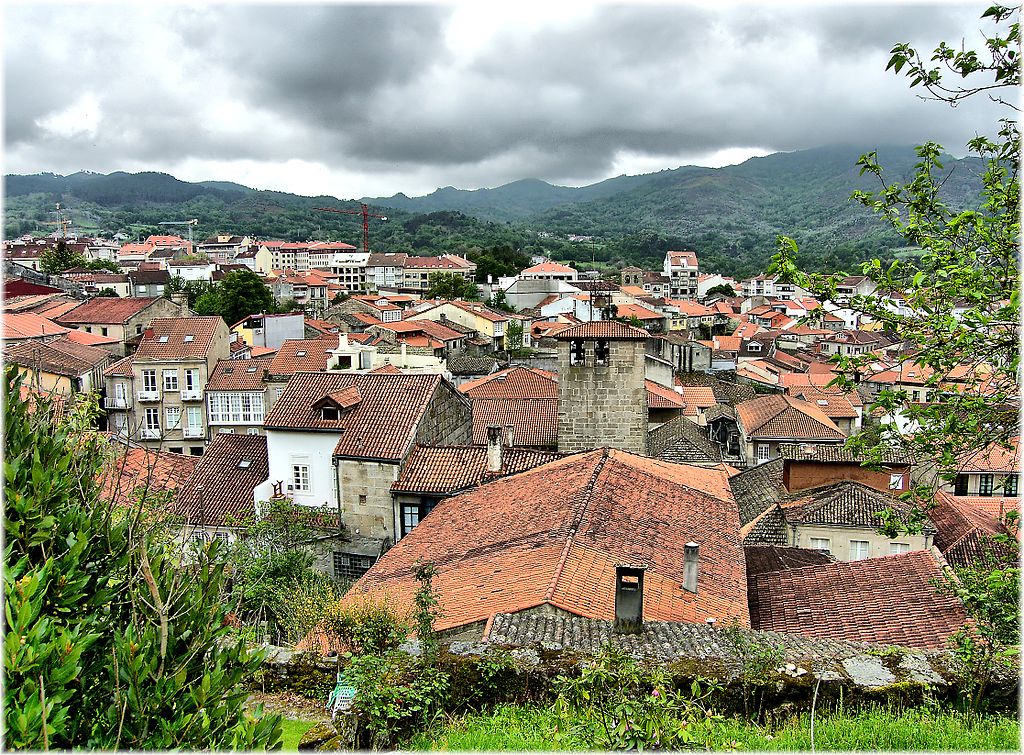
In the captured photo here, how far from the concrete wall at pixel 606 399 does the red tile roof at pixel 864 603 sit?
8679 millimetres

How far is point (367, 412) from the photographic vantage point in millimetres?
21688

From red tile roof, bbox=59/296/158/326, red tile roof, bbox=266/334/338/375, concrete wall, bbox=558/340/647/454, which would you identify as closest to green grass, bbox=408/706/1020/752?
concrete wall, bbox=558/340/647/454

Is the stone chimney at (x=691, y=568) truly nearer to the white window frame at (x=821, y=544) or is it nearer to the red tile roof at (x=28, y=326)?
the white window frame at (x=821, y=544)

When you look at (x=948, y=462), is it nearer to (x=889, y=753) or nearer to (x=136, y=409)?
(x=889, y=753)

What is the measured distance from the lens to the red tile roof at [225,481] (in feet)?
70.6

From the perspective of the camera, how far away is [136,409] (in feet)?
135

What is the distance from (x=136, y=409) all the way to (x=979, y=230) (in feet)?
137

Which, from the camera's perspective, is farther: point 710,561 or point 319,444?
point 319,444

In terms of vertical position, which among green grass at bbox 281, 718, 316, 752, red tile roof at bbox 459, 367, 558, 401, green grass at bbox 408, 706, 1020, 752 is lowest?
red tile roof at bbox 459, 367, 558, 401

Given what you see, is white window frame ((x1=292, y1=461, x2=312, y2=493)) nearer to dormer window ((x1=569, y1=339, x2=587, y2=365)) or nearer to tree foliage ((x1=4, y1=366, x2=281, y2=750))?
dormer window ((x1=569, y1=339, x2=587, y2=365))

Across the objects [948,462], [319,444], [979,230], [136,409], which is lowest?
[136,409]

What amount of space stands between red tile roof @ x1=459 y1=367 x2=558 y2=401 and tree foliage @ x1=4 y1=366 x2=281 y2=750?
3400 cm

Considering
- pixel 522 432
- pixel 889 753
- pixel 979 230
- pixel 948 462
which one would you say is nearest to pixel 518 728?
pixel 889 753

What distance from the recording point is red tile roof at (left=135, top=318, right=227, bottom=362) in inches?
1620
